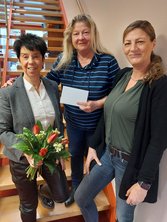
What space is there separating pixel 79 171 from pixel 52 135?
0.73 metres

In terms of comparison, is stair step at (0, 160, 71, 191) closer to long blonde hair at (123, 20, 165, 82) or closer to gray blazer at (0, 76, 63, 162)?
gray blazer at (0, 76, 63, 162)

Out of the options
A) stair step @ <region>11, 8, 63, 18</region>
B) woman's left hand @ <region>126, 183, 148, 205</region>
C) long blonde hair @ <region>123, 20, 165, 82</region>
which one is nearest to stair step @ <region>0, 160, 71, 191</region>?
woman's left hand @ <region>126, 183, 148, 205</region>

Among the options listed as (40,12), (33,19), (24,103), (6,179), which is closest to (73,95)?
(24,103)

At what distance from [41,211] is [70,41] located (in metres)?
1.32

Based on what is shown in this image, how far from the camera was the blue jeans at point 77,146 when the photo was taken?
144cm

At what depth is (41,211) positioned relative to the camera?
1.62m

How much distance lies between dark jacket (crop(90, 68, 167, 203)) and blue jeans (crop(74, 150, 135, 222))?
0.16 metres

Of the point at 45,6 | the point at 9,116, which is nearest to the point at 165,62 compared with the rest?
the point at 9,116

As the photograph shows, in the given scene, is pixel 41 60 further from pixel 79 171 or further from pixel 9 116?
pixel 79 171

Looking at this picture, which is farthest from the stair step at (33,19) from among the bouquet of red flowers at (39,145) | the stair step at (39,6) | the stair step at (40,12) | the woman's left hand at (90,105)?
the bouquet of red flowers at (39,145)

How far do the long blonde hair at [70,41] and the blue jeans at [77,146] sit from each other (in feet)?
1.49

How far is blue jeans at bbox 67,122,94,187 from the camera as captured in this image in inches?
56.8

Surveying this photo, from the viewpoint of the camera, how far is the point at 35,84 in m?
1.18

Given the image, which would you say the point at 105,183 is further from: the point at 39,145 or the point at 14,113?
the point at 14,113
